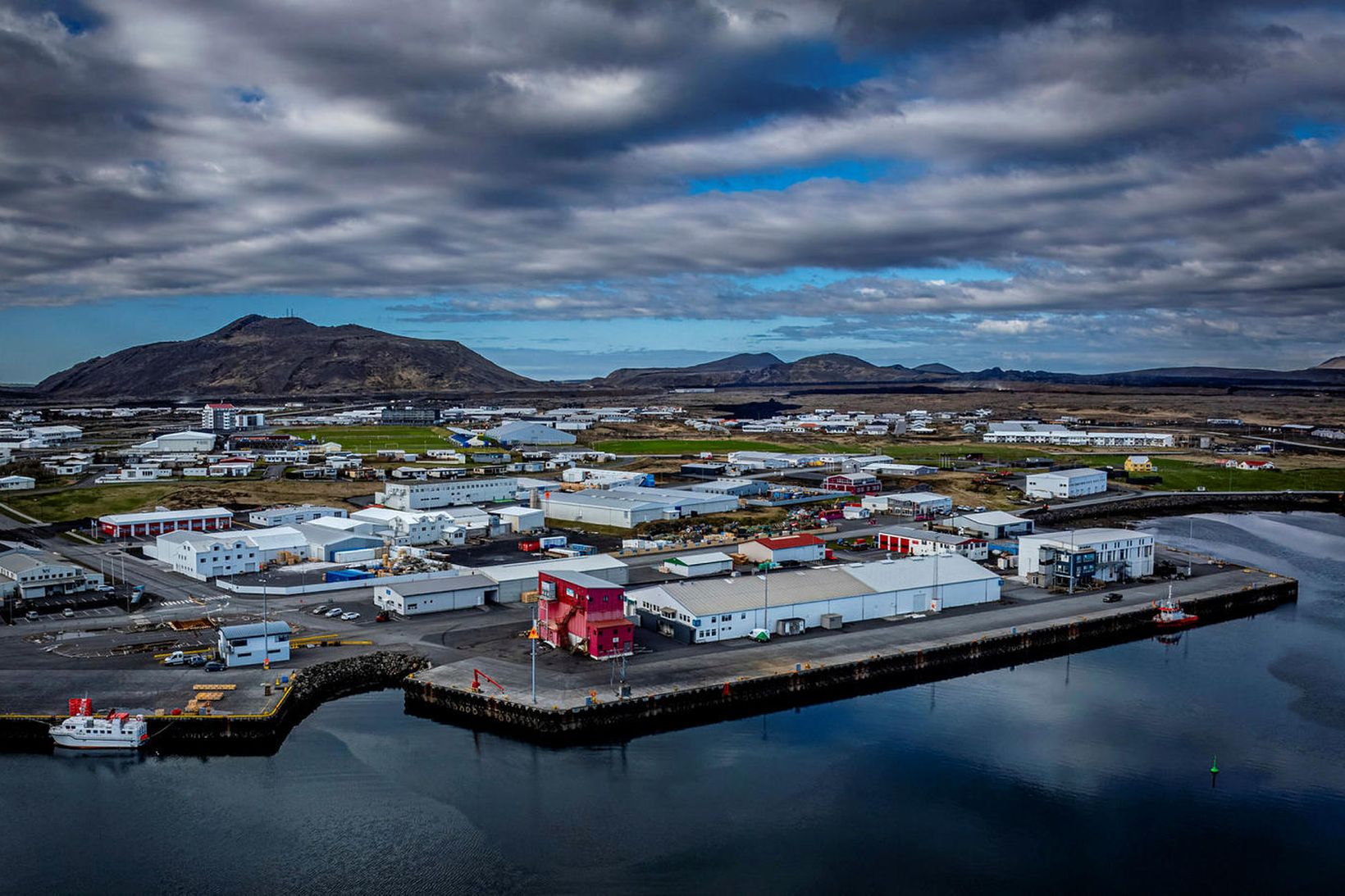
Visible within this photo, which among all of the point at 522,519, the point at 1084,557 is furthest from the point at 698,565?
the point at 1084,557

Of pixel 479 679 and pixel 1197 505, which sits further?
pixel 1197 505

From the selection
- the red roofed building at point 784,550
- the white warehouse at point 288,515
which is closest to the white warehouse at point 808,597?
the red roofed building at point 784,550

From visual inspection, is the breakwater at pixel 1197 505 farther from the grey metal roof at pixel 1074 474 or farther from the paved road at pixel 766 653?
the paved road at pixel 766 653

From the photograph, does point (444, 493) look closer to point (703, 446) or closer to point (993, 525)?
A: point (993, 525)

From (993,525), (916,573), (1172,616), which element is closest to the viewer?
(1172,616)

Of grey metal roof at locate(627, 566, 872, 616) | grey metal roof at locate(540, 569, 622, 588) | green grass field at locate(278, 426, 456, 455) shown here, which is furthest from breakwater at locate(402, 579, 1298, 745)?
green grass field at locate(278, 426, 456, 455)

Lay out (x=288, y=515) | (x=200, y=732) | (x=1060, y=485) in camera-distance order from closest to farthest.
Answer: (x=200, y=732) → (x=288, y=515) → (x=1060, y=485)
